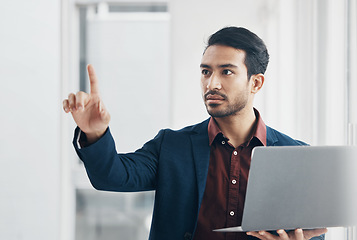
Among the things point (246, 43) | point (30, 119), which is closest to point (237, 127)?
point (246, 43)

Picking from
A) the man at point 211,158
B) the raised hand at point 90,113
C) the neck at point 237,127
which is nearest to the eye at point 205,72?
the man at point 211,158

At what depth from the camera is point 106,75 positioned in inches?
119

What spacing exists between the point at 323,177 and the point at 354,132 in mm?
592

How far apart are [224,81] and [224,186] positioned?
35 cm

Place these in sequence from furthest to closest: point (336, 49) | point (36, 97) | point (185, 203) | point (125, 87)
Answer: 1. point (125, 87)
2. point (36, 97)
3. point (336, 49)
4. point (185, 203)

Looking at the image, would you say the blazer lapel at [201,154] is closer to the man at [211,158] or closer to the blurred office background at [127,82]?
the man at [211,158]

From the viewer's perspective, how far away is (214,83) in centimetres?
132

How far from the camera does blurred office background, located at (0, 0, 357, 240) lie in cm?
196

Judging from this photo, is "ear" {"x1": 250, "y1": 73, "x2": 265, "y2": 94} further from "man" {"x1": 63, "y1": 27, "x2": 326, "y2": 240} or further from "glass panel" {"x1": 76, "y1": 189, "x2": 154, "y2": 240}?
"glass panel" {"x1": 76, "y1": 189, "x2": 154, "y2": 240}

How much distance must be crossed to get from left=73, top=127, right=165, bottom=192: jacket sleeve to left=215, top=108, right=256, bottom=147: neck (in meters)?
0.22

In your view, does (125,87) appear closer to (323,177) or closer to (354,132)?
(354,132)

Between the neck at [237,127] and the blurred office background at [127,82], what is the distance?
1.52ft

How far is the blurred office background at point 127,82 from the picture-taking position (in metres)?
1.96

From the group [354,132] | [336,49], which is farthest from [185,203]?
[336,49]
